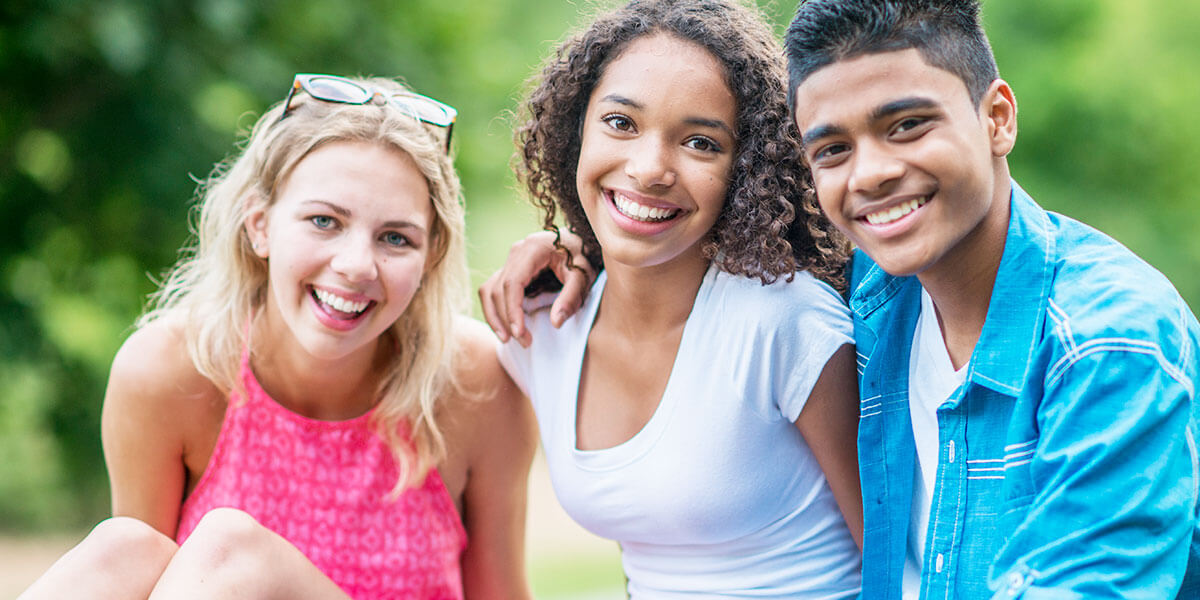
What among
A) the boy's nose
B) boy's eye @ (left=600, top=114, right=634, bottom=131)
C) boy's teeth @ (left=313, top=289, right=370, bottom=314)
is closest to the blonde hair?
boy's teeth @ (left=313, top=289, right=370, bottom=314)

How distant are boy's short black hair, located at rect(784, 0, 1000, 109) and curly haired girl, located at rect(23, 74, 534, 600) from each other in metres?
1.08

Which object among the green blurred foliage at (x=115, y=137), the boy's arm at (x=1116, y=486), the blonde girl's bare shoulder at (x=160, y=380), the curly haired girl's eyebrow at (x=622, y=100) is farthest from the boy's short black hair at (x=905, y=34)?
the green blurred foliage at (x=115, y=137)

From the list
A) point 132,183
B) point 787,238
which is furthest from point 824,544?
point 132,183

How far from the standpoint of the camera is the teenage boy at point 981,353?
1.62 metres

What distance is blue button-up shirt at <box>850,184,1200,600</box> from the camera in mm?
1612

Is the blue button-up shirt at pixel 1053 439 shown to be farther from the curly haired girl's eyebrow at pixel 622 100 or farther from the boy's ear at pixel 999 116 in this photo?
the curly haired girl's eyebrow at pixel 622 100

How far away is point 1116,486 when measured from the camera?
161 centimetres

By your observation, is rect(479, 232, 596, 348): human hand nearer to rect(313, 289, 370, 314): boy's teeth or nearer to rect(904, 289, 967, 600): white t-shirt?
rect(313, 289, 370, 314): boy's teeth

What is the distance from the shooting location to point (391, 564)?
8.80 feet

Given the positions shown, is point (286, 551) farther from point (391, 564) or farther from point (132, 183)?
point (132, 183)

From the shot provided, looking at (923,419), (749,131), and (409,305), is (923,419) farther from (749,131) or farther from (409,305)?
(409,305)

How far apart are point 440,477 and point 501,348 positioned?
1.15 feet

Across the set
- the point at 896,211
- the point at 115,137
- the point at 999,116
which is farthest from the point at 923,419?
the point at 115,137

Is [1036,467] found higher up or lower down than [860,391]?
lower down
